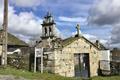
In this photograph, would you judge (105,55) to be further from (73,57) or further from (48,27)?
(48,27)

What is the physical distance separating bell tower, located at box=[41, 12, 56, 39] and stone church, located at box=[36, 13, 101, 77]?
44927 mm

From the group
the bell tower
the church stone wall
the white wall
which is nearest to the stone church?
the church stone wall

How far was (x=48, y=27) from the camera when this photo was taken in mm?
74875

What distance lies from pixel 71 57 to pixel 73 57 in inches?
9.5

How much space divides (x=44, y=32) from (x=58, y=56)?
5033 centimetres

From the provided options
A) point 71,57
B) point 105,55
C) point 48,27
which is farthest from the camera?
point 48,27

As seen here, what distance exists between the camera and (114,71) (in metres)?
26.5

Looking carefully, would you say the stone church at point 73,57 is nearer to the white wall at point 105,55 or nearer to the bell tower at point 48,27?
the white wall at point 105,55

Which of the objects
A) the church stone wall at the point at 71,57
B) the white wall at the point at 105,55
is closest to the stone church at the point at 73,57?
the church stone wall at the point at 71,57

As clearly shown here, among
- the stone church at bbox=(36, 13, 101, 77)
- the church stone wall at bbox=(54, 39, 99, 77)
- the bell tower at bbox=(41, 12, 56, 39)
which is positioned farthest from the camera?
the bell tower at bbox=(41, 12, 56, 39)

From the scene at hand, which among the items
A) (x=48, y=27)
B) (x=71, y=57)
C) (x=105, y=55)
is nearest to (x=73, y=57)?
(x=71, y=57)

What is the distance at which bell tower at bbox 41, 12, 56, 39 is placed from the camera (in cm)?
7388

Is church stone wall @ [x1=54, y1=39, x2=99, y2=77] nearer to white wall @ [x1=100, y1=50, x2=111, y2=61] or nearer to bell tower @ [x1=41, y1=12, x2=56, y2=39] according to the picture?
white wall @ [x1=100, y1=50, x2=111, y2=61]

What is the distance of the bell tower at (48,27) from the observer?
73875 mm
